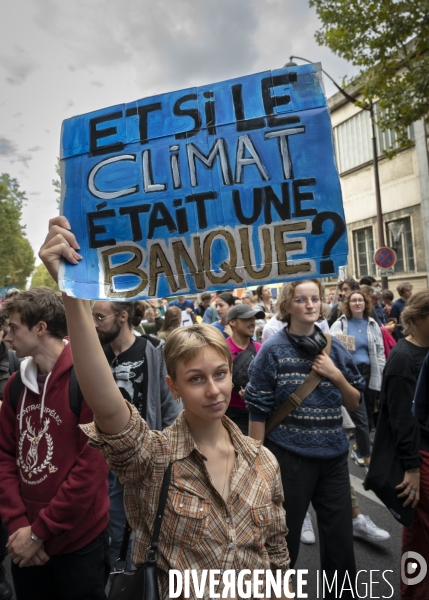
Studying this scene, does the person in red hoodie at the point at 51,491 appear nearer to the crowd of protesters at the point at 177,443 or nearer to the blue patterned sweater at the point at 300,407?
the crowd of protesters at the point at 177,443

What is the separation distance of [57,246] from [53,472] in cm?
122

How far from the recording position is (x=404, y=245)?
19.6m

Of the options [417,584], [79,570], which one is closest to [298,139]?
[79,570]

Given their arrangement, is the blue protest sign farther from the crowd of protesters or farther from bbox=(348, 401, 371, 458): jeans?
bbox=(348, 401, 371, 458): jeans

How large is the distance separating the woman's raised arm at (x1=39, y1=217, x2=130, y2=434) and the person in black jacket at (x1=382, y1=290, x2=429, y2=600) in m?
1.99

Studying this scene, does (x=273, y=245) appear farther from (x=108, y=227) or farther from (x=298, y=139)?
(x=108, y=227)

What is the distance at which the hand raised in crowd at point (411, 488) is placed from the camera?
3.03 m

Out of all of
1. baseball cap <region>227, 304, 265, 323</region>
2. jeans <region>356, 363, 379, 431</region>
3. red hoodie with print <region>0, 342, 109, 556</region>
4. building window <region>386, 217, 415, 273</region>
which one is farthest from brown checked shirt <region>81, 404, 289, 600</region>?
building window <region>386, 217, 415, 273</region>

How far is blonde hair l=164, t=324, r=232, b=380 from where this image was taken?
1.93 metres

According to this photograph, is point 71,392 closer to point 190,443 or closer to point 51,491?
point 51,491

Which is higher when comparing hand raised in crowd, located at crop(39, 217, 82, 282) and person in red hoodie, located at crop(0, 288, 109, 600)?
hand raised in crowd, located at crop(39, 217, 82, 282)

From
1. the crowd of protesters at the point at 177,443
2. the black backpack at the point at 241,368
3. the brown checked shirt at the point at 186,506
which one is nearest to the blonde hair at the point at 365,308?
the black backpack at the point at 241,368

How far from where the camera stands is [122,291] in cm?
189

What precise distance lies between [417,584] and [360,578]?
0.54m
